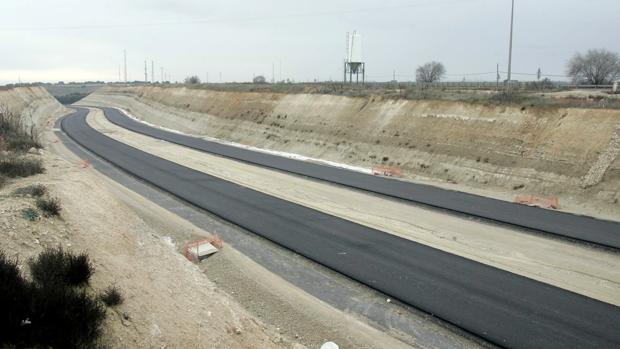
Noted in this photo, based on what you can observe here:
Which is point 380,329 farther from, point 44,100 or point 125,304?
point 44,100

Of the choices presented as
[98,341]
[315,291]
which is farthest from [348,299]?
[98,341]

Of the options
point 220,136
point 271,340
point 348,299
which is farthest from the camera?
point 220,136

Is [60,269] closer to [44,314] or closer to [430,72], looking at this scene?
[44,314]

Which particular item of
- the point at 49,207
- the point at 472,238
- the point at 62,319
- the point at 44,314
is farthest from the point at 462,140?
the point at 44,314

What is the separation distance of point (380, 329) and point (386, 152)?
80.9ft

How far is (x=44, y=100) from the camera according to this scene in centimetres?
9069

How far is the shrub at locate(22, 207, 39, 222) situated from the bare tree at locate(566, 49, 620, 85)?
171 ft

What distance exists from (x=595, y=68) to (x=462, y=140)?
100 ft

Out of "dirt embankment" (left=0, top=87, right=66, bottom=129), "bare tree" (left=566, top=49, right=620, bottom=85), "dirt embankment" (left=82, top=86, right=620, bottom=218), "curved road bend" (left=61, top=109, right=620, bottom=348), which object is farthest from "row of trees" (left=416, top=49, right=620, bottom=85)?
"dirt embankment" (left=0, top=87, right=66, bottom=129)

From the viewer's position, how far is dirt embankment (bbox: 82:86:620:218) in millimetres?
23891

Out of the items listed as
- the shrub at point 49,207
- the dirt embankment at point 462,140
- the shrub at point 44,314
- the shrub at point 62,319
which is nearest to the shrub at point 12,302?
the shrub at point 44,314

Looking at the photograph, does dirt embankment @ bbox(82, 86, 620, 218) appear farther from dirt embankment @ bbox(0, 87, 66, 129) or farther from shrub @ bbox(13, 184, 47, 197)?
dirt embankment @ bbox(0, 87, 66, 129)

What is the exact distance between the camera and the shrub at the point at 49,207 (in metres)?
12.0

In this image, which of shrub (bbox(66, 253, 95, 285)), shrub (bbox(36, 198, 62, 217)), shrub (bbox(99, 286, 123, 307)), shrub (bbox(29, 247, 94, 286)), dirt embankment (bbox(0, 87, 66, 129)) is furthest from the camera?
dirt embankment (bbox(0, 87, 66, 129))
